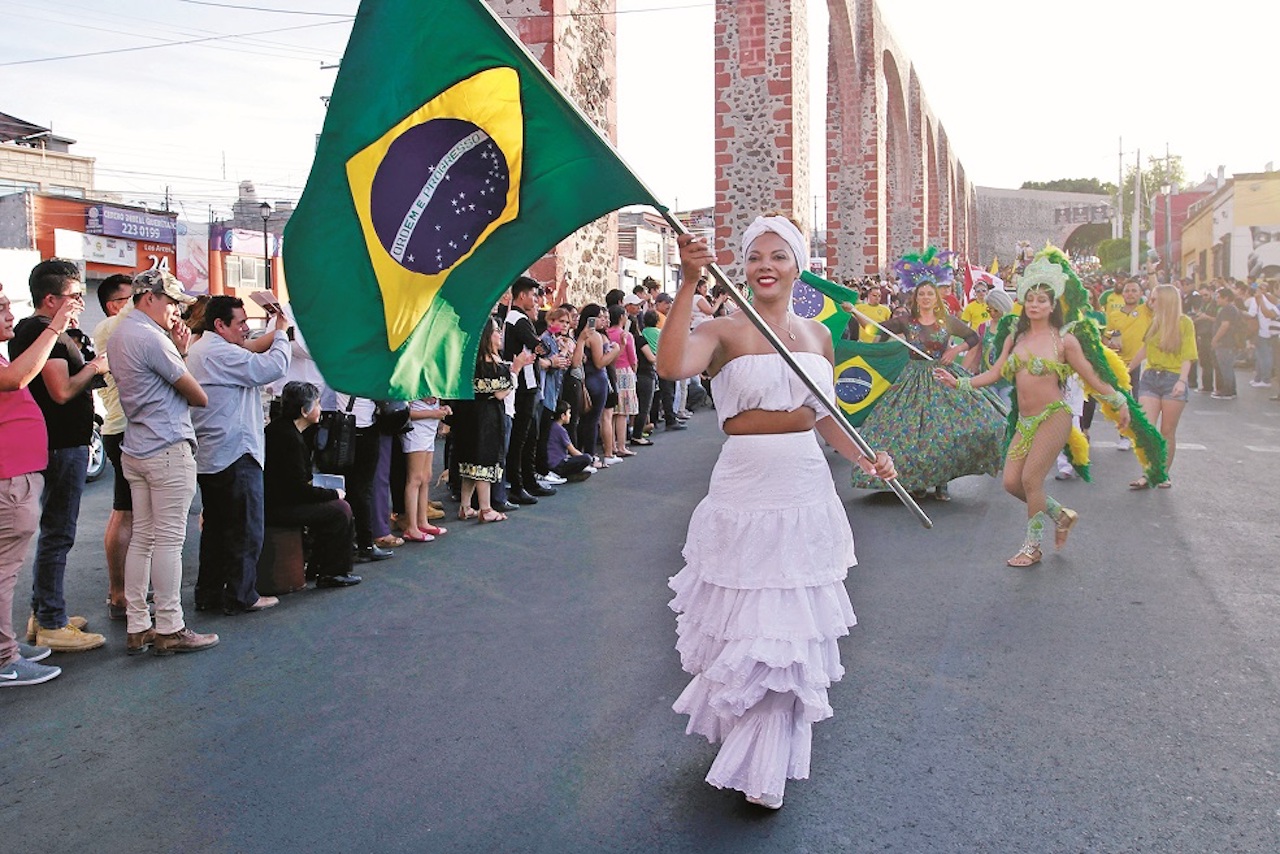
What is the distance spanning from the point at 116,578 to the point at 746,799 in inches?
165

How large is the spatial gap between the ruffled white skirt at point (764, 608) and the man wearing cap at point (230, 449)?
3.30 metres

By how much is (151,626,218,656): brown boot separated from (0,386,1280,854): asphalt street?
8cm

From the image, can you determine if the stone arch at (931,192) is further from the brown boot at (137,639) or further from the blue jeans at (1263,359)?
the brown boot at (137,639)

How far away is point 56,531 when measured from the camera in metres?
5.28

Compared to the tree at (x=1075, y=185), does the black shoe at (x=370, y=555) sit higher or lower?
lower

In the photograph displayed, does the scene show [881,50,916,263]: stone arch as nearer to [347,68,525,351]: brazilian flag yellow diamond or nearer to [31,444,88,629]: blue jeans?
[31,444,88,629]: blue jeans

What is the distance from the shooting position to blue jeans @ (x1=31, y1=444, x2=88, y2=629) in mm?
5230

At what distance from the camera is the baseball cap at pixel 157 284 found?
5176mm

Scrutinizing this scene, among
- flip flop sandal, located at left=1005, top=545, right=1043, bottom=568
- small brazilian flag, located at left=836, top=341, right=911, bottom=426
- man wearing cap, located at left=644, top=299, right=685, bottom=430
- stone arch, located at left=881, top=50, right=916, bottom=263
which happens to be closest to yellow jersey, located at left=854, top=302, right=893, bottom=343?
small brazilian flag, located at left=836, top=341, right=911, bottom=426

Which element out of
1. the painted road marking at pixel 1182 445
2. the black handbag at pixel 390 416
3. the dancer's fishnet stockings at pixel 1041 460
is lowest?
the painted road marking at pixel 1182 445

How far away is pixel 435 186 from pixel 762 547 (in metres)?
1.58

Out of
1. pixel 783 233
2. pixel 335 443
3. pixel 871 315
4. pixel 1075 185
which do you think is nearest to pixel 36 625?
pixel 335 443

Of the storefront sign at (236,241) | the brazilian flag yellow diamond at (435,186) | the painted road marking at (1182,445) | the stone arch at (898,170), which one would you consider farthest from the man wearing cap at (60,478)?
the storefront sign at (236,241)

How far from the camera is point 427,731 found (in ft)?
13.2
